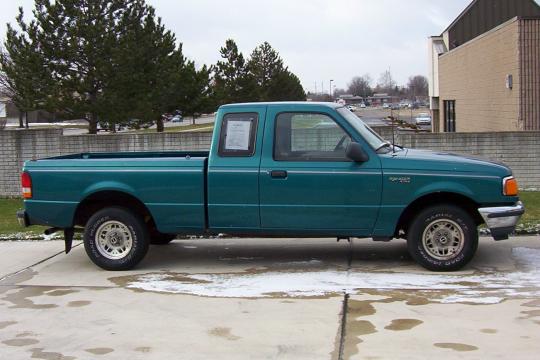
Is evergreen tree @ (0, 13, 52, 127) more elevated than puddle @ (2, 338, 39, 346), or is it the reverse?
evergreen tree @ (0, 13, 52, 127)

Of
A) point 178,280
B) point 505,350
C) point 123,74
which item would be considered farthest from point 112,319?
point 123,74

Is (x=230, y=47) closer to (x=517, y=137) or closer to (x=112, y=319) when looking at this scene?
(x=517, y=137)

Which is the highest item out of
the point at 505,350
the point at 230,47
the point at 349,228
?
the point at 230,47

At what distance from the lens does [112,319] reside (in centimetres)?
611

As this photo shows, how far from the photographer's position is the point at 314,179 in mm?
7363

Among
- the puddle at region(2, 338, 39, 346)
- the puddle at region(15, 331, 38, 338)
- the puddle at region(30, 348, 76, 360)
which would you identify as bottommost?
the puddle at region(30, 348, 76, 360)

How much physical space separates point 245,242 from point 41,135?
26.9 feet

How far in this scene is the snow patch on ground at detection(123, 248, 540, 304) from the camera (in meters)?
6.64

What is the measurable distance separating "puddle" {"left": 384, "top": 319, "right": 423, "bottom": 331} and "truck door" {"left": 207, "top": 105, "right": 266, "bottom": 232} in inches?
90.5

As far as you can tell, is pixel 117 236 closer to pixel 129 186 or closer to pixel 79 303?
pixel 129 186

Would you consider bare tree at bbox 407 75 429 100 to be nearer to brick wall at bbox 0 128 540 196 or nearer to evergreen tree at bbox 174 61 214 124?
evergreen tree at bbox 174 61 214 124

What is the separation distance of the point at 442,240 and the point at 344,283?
123cm

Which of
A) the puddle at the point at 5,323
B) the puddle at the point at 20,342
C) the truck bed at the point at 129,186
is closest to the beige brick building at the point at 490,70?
the truck bed at the point at 129,186

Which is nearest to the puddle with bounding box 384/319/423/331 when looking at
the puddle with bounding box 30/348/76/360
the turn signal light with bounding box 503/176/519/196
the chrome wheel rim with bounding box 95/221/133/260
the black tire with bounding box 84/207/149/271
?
the turn signal light with bounding box 503/176/519/196
